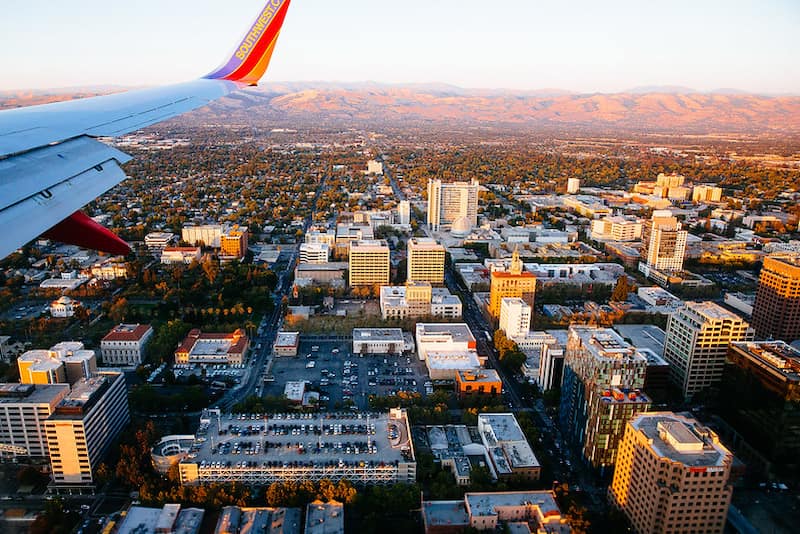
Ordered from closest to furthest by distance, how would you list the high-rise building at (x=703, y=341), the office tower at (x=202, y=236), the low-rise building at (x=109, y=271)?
the high-rise building at (x=703, y=341), the low-rise building at (x=109, y=271), the office tower at (x=202, y=236)

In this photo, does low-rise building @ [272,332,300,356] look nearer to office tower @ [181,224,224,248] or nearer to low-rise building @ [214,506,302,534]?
low-rise building @ [214,506,302,534]

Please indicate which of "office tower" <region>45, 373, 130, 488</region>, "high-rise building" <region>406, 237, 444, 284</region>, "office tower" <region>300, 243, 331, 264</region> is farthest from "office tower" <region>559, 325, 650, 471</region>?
"office tower" <region>300, 243, 331, 264</region>

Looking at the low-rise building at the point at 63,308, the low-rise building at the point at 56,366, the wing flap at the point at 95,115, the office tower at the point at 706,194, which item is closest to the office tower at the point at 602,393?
the wing flap at the point at 95,115

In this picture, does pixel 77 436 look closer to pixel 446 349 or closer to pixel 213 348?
pixel 213 348

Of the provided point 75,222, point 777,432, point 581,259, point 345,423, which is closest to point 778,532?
point 777,432

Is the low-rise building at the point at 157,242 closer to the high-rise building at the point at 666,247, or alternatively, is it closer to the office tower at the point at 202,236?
the office tower at the point at 202,236

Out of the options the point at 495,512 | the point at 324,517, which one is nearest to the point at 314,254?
the point at 324,517
